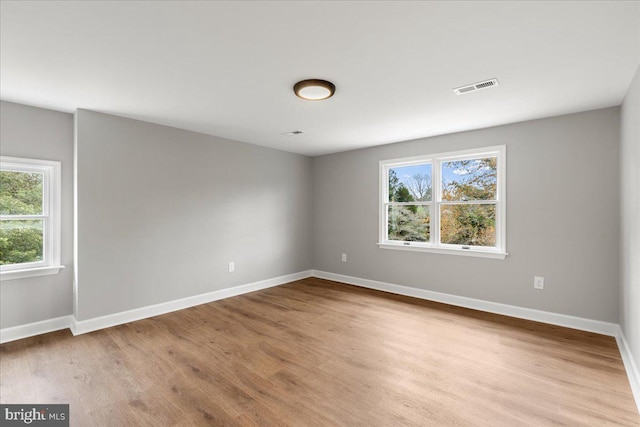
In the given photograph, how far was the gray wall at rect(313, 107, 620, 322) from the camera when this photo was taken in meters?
3.12

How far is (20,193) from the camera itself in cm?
310

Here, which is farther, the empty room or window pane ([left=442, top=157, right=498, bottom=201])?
window pane ([left=442, top=157, right=498, bottom=201])

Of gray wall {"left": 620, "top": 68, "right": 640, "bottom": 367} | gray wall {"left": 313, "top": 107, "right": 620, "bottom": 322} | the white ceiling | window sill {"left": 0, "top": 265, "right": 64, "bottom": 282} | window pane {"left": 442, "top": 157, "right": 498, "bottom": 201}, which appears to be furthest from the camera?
window pane {"left": 442, "top": 157, "right": 498, "bottom": 201}

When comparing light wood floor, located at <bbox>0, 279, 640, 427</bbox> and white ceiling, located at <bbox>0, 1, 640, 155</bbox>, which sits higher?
white ceiling, located at <bbox>0, 1, 640, 155</bbox>

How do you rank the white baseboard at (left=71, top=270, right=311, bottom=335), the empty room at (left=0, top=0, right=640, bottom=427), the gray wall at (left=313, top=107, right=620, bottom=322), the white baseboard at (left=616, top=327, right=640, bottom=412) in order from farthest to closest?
1. the white baseboard at (left=71, top=270, right=311, bottom=335)
2. the gray wall at (left=313, top=107, right=620, bottom=322)
3. the white baseboard at (left=616, top=327, right=640, bottom=412)
4. the empty room at (left=0, top=0, right=640, bottom=427)

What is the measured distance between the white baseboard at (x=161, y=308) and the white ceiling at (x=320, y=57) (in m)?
2.29

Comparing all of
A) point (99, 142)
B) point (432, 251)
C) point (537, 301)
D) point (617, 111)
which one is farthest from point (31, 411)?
point (617, 111)

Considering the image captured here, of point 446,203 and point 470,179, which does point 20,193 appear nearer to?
point 446,203

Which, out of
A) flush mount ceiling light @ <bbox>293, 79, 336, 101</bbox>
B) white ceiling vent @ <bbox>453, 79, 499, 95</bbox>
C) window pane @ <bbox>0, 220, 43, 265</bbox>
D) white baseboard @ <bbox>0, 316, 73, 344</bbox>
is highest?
white ceiling vent @ <bbox>453, 79, 499, 95</bbox>

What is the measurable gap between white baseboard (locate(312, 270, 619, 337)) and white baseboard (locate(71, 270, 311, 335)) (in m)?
1.54

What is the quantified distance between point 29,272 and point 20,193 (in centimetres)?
82

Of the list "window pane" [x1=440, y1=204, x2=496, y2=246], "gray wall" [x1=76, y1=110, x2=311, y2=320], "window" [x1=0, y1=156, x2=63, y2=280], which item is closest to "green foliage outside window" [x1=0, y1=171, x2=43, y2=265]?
"window" [x1=0, y1=156, x2=63, y2=280]

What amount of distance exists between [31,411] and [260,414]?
152cm

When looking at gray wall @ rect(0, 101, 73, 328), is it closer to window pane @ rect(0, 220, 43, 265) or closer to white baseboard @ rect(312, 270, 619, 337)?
window pane @ rect(0, 220, 43, 265)
